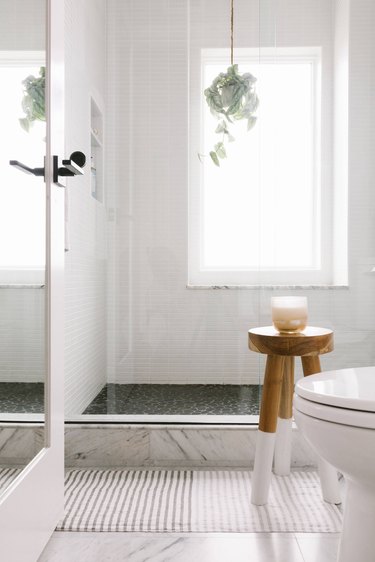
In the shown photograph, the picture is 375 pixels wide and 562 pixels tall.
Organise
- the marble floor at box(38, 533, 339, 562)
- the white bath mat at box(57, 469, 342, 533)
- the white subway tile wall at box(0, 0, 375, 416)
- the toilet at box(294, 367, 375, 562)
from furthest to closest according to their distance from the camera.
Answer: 1. the white subway tile wall at box(0, 0, 375, 416)
2. the white bath mat at box(57, 469, 342, 533)
3. the marble floor at box(38, 533, 339, 562)
4. the toilet at box(294, 367, 375, 562)

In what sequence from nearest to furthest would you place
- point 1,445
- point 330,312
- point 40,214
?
point 1,445 → point 40,214 → point 330,312

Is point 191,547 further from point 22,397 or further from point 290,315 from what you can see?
point 290,315

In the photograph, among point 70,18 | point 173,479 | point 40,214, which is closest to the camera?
point 40,214

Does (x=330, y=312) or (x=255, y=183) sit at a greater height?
(x=255, y=183)

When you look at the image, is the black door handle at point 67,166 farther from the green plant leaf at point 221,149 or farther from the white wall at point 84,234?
the green plant leaf at point 221,149

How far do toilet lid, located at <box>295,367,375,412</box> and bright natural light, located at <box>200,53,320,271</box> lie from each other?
1029mm

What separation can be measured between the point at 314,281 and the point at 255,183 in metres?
0.49

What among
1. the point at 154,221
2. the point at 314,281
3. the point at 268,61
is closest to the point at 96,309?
the point at 154,221

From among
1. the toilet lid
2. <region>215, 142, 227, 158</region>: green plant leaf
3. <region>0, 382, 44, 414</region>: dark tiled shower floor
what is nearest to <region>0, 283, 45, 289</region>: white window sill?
<region>0, 382, 44, 414</region>: dark tiled shower floor

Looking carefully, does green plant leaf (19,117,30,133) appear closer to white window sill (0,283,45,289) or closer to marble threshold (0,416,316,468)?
white window sill (0,283,45,289)

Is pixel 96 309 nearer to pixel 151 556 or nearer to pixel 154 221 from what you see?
pixel 154 221

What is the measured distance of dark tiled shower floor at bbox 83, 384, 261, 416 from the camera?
2092 millimetres

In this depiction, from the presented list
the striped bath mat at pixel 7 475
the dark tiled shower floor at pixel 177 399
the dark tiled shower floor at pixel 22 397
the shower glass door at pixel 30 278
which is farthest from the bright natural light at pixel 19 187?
the dark tiled shower floor at pixel 177 399

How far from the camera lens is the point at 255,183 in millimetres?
2307
